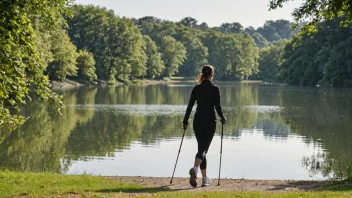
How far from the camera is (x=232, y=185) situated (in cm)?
1162

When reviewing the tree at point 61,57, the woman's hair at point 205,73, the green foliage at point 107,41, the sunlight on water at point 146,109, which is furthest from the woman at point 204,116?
the green foliage at point 107,41

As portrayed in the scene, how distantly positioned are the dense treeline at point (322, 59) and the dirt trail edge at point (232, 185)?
6256 cm

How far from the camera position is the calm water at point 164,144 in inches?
722

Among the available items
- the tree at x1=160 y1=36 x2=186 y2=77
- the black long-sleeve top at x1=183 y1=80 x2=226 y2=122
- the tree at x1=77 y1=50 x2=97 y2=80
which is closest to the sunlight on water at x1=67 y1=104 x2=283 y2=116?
the black long-sleeve top at x1=183 y1=80 x2=226 y2=122

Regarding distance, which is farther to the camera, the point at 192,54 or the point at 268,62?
the point at 268,62

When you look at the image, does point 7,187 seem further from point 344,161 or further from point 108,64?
point 108,64

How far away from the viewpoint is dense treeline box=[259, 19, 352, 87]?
258ft

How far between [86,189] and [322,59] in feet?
259

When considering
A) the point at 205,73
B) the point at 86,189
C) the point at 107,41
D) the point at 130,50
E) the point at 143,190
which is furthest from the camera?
the point at 130,50

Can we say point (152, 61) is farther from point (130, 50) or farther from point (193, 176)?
point (193, 176)

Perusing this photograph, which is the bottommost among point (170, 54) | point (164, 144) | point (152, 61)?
point (164, 144)

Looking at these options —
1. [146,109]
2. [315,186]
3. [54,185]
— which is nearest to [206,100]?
[315,186]

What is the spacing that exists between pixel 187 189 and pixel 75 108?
3347cm

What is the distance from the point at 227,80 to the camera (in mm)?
141500
